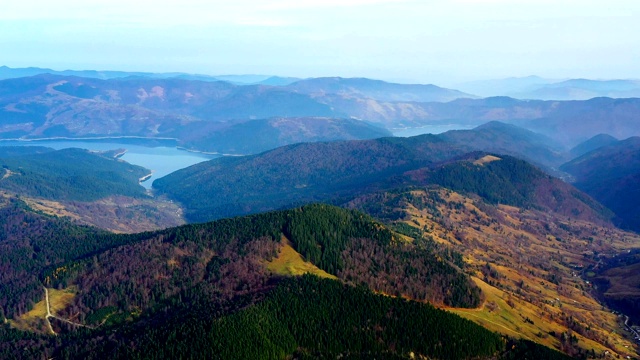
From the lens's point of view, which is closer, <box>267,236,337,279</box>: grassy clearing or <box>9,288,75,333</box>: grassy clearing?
<box>9,288,75,333</box>: grassy clearing

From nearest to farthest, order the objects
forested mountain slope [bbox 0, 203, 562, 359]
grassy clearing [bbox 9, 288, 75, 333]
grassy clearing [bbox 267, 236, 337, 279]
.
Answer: forested mountain slope [bbox 0, 203, 562, 359]
grassy clearing [bbox 9, 288, 75, 333]
grassy clearing [bbox 267, 236, 337, 279]

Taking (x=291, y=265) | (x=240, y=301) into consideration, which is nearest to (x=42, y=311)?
(x=240, y=301)

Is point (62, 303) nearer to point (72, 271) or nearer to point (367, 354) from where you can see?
point (72, 271)

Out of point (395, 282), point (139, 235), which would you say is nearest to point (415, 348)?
point (395, 282)

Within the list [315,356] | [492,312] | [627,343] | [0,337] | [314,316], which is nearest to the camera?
[315,356]

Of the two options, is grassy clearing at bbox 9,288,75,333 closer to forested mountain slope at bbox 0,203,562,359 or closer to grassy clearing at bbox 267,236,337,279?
forested mountain slope at bbox 0,203,562,359

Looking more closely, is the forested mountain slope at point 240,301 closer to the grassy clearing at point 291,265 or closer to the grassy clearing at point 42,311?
the grassy clearing at point 42,311

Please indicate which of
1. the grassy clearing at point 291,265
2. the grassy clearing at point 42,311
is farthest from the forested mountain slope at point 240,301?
the grassy clearing at point 291,265

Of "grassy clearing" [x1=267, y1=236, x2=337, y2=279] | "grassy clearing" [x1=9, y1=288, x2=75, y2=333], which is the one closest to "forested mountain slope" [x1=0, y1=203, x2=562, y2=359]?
"grassy clearing" [x1=9, y1=288, x2=75, y2=333]
